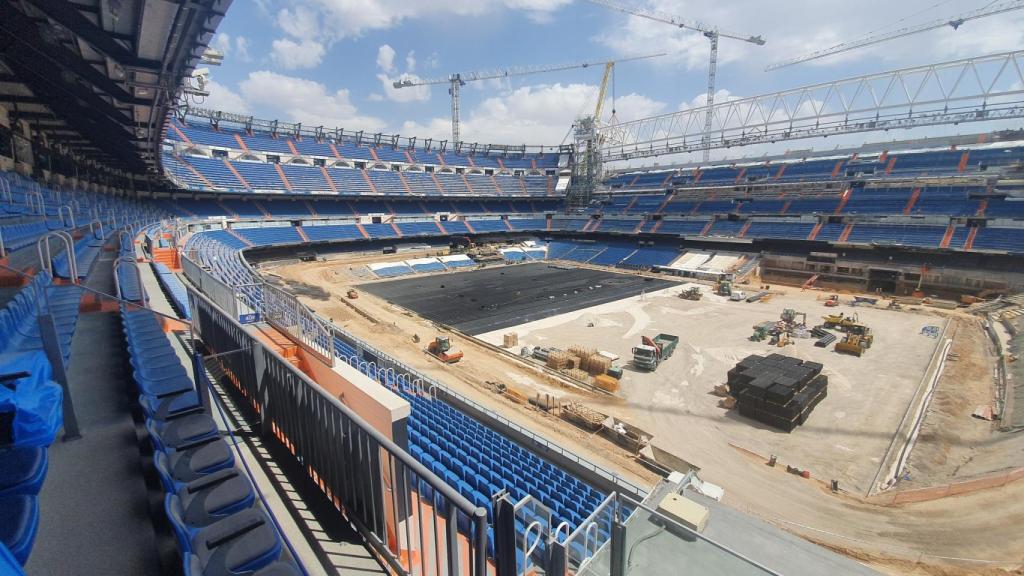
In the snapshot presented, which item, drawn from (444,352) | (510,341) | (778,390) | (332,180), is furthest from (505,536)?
(332,180)

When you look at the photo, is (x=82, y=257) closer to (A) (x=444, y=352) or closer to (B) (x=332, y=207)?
(A) (x=444, y=352)

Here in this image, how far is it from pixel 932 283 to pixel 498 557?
42.7 metres

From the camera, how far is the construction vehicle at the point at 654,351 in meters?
19.4

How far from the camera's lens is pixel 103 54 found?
7629 mm

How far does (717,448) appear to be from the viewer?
1353cm

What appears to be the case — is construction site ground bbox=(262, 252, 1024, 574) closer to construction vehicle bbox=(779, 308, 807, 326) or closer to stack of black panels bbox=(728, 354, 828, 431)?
stack of black panels bbox=(728, 354, 828, 431)

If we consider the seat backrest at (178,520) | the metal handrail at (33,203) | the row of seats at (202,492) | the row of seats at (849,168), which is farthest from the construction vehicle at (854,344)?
the metal handrail at (33,203)

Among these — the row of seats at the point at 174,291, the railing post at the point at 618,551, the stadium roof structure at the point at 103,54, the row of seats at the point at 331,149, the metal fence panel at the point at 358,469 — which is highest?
the row of seats at the point at 331,149

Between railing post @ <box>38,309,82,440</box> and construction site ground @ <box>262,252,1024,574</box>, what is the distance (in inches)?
453

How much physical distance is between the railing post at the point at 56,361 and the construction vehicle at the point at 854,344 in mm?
26357

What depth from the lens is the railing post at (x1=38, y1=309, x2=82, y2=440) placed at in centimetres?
337

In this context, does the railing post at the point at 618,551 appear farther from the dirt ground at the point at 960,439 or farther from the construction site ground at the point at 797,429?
the dirt ground at the point at 960,439

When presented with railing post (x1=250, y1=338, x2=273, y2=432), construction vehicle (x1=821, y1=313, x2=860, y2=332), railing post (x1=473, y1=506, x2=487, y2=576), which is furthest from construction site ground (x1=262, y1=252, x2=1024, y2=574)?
railing post (x1=473, y1=506, x2=487, y2=576)

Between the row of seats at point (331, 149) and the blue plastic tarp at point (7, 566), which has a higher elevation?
the row of seats at point (331, 149)
